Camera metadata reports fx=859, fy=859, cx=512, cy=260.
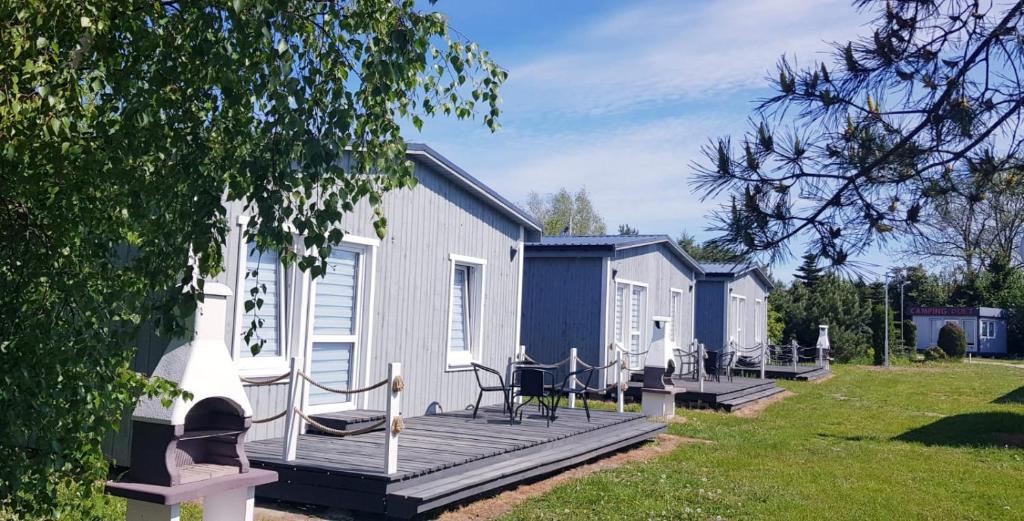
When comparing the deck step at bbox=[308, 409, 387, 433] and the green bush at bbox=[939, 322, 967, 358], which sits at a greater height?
the green bush at bbox=[939, 322, 967, 358]

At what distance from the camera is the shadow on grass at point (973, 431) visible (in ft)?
42.2

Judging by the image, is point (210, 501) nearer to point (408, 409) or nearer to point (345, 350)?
point (345, 350)

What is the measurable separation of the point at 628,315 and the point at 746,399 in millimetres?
2969

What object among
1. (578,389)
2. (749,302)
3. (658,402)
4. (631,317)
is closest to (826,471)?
(578,389)

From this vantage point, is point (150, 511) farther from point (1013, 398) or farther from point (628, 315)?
point (1013, 398)

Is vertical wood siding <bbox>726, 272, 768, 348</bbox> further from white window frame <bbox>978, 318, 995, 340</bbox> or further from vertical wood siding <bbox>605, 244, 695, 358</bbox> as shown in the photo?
white window frame <bbox>978, 318, 995, 340</bbox>

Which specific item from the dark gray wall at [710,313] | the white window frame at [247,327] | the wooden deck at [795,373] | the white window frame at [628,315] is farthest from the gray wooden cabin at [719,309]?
the white window frame at [247,327]

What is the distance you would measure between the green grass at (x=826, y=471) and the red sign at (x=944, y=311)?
33920mm

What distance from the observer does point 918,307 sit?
50.8 m

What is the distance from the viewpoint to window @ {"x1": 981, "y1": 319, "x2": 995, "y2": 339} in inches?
1944

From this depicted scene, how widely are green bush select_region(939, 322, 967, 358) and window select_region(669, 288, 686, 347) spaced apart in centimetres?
2644

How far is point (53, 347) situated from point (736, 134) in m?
2.95

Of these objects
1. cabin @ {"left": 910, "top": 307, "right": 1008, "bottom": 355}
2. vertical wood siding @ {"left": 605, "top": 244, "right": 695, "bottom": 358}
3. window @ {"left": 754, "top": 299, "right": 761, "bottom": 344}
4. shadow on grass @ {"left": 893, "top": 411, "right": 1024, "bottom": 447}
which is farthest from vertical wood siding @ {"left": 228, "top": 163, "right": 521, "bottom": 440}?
cabin @ {"left": 910, "top": 307, "right": 1008, "bottom": 355}

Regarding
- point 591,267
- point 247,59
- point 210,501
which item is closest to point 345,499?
point 210,501
